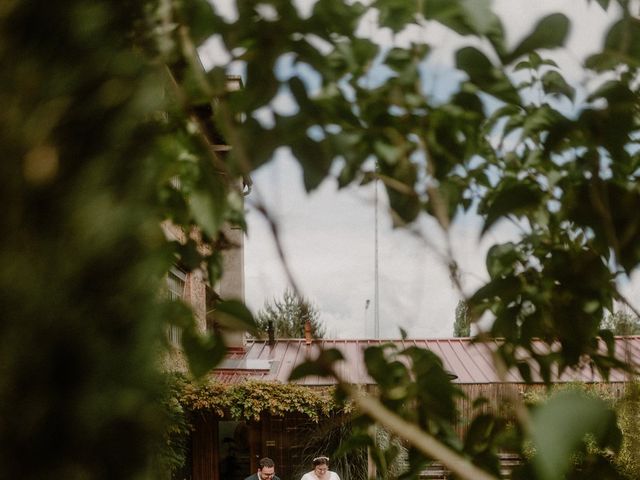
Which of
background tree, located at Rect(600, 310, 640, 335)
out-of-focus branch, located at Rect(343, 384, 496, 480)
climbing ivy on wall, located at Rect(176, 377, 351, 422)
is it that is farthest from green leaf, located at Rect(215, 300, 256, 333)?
climbing ivy on wall, located at Rect(176, 377, 351, 422)

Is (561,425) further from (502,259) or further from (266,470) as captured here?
(266,470)

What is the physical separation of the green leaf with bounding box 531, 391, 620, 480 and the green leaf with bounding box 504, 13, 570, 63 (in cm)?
40

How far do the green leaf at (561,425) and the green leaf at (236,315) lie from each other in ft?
1.22

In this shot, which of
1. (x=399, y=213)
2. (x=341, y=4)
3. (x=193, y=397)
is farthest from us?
(x=193, y=397)

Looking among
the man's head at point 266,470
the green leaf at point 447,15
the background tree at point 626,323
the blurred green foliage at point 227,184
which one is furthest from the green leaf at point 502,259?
the man's head at point 266,470

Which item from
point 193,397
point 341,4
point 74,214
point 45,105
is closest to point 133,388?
point 74,214

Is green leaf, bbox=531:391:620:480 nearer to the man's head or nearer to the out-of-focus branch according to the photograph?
the out-of-focus branch

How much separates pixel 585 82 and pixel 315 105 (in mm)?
365

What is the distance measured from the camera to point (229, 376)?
48.0ft

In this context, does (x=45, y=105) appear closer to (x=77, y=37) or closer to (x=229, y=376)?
(x=77, y=37)

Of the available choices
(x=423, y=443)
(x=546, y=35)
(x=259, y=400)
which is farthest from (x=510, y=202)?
(x=259, y=400)

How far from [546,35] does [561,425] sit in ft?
1.44

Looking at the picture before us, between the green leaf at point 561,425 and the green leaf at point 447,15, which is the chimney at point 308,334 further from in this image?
the green leaf at point 447,15

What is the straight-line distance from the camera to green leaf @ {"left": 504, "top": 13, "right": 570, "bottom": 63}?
714mm
